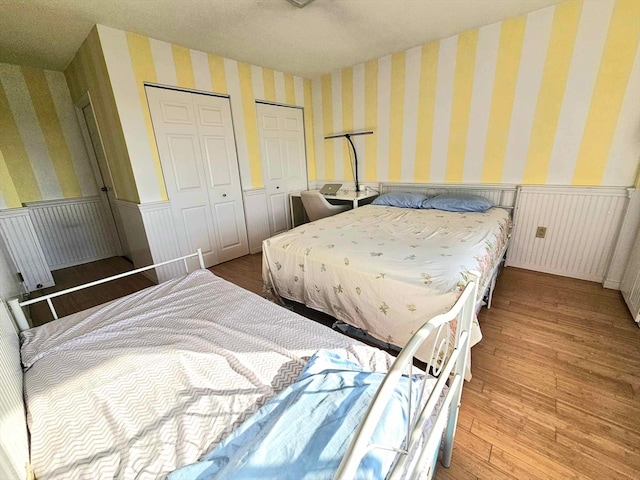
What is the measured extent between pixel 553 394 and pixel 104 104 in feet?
13.7

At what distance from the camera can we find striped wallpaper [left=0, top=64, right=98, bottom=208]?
2.96 m

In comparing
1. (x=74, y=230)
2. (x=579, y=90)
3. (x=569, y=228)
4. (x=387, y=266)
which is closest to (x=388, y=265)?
(x=387, y=266)

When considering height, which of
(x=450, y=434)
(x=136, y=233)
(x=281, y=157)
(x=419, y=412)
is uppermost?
(x=281, y=157)

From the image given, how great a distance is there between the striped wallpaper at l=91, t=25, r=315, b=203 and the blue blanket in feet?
8.74

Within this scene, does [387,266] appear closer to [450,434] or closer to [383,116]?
[450,434]

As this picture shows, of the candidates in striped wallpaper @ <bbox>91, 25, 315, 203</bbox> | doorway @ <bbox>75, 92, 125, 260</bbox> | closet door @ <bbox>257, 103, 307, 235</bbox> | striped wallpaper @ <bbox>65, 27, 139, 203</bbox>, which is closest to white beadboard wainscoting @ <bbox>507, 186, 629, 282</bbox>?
closet door @ <bbox>257, 103, 307, 235</bbox>

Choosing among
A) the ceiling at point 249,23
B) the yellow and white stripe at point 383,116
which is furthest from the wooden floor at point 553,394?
the ceiling at point 249,23

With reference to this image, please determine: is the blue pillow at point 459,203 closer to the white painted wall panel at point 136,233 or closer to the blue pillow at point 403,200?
the blue pillow at point 403,200

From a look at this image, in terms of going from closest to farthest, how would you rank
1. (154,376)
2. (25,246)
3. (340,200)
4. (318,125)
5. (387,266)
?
(154,376) < (387,266) < (25,246) < (340,200) < (318,125)

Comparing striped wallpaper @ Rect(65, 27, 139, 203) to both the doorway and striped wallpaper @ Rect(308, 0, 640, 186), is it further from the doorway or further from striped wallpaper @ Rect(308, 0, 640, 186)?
striped wallpaper @ Rect(308, 0, 640, 186)

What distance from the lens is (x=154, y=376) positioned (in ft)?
3.22

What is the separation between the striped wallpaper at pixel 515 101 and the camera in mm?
2147

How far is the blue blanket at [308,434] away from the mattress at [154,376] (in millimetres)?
84

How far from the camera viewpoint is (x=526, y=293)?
2338 millimetres
